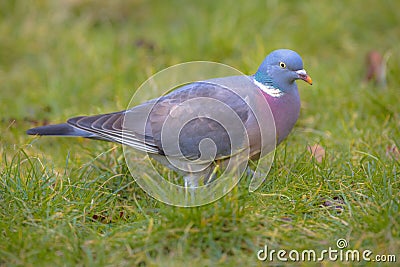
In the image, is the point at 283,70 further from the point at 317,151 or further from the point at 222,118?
the point at 317,151

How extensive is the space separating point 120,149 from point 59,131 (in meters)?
0.46

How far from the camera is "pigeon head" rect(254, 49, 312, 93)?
149 inches

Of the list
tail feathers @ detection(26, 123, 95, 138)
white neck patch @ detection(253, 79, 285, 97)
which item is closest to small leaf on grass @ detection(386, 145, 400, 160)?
white neck patch @ detection(253, 79, 285, 97)

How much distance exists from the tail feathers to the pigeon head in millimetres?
1303

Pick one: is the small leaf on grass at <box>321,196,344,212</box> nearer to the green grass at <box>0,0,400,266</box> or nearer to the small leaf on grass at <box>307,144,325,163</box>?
the green grass at <box>0,0,400,266</box>

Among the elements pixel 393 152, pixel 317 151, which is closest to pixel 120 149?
A: pixel 317 151

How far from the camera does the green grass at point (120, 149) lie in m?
3.04

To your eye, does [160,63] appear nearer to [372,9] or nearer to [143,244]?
[372,9]

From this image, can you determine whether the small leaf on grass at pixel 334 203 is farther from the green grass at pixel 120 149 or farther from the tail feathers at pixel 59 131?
the tail feathers at pixel 59 131

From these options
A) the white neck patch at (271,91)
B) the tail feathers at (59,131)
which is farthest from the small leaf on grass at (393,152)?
the tail feathers at (59,131)

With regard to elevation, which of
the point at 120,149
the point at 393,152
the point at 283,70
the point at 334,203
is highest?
the point at 283,70

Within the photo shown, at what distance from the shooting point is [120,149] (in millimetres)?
4164

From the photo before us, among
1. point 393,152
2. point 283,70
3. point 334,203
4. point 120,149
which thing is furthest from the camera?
point 120,149

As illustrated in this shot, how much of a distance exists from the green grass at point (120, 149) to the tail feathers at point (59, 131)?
7.8 inches
